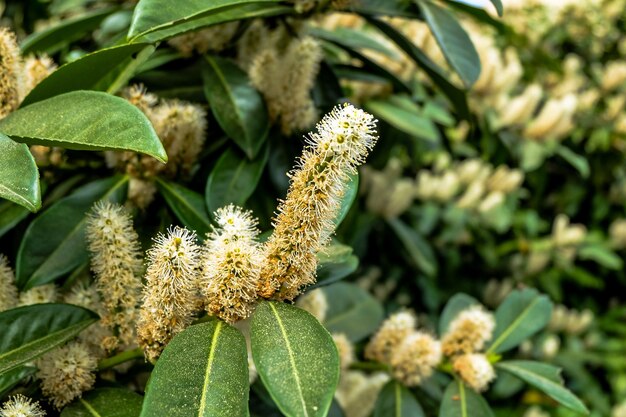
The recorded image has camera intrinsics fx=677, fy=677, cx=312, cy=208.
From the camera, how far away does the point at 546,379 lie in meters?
0.95

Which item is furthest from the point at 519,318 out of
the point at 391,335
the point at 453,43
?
the point at 453,43

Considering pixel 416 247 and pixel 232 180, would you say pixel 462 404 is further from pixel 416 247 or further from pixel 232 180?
pixel 416 247

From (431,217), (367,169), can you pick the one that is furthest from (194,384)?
(431,217)

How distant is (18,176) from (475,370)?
2.19 feet

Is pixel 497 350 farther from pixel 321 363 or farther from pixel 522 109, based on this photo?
pixel 522 109

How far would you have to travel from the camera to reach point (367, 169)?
1990 millimetres

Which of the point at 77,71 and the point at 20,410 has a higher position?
the point at 77,71

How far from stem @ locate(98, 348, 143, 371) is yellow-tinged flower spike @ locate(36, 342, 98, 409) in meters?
0.02

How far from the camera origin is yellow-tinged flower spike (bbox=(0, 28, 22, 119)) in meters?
0.74

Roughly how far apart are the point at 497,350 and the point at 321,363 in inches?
23.8

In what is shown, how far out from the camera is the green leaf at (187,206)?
0.83 m

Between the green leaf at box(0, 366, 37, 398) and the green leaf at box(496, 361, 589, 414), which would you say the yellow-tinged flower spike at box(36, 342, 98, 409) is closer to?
the green leaf at box(0, 366, 37, 398)

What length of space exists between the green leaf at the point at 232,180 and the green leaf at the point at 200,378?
11.0 inches

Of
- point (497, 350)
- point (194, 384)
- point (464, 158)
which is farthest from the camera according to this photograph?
point (464, 158)
